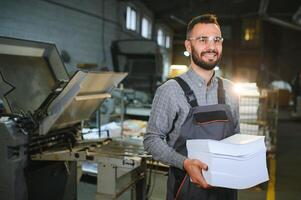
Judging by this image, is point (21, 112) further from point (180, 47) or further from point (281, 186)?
point (180, 47)

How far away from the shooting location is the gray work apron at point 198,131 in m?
1.65

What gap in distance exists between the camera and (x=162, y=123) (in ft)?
5.58

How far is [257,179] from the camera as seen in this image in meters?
1.58

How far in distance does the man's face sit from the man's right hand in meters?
0.53

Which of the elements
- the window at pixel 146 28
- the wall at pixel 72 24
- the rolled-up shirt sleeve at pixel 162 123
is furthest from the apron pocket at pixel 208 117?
the window at pixel 146 28

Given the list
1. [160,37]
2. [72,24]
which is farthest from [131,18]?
[160,37]

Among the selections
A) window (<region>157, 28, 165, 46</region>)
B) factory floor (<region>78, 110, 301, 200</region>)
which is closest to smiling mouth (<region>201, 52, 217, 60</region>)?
factory floor (<region>78, 110, 301, 200</region>)

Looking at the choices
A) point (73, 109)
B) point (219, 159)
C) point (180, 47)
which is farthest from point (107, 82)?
point (180, 47)

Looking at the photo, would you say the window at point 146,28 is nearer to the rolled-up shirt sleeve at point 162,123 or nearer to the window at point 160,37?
the window at point 160,37

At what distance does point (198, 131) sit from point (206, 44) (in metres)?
0.46

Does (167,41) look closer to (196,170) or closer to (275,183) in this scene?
(275,183)

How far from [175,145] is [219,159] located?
0.31 m

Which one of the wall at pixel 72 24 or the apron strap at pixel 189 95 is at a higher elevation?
the wall at pixel 72 24

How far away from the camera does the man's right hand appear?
1.49 metres
